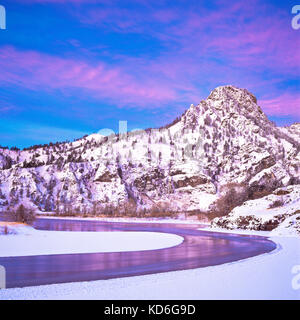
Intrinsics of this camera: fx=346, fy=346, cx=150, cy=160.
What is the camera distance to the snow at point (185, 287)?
1358 cm

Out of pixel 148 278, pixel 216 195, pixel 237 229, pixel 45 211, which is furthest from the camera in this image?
pixel 216 195

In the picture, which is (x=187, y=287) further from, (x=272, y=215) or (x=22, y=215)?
(x=22, y=215)

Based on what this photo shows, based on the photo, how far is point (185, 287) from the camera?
49.5 ft

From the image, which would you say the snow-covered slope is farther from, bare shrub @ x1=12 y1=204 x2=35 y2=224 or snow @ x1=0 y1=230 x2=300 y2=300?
bare shrub @ x1=12 y1=204 x2=35 y2=224

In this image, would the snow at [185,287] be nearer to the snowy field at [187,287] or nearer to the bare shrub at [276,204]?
the snowy field at [187,287]

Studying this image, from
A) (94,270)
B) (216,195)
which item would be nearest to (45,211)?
(216,195)

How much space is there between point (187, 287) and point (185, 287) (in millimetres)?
87

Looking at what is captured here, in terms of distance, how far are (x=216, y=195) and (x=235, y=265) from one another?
17090cm

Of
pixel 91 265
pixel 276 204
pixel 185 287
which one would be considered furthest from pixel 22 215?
pixel 185 287

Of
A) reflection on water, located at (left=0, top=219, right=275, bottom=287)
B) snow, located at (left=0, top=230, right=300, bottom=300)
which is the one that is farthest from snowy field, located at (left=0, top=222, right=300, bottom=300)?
reflection on water, located at (left=0, top=219, right=275, bottom=287)

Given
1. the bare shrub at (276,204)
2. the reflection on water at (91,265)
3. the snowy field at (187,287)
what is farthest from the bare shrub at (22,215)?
the snowy field at (187,287)

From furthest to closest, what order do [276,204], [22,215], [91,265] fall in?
[276,204] < [22,215] < [91,265]

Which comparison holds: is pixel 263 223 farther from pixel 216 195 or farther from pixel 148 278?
pixel 216 195
